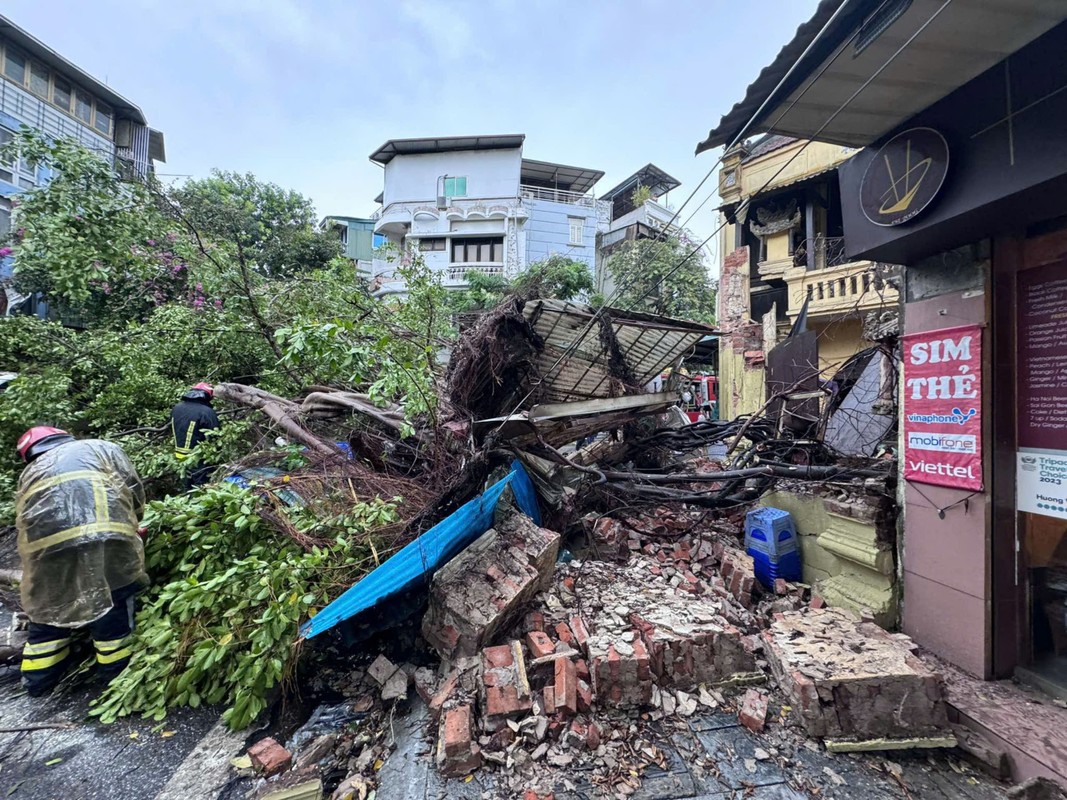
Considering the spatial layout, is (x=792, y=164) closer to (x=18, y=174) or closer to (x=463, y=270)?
(x=463, y=270)

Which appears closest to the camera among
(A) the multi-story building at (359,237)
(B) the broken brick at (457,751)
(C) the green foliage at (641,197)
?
(B) the broken brick at (457,751)

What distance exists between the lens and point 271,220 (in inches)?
650

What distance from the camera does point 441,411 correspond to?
4.03 metres

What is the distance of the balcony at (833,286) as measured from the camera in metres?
8.33

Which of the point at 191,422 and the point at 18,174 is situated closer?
the point at 191,422

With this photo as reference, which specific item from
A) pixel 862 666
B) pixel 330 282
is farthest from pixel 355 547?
pixel 330 282

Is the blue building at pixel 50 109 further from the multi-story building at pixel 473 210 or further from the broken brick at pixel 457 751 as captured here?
the broken brick at pixel 457 751

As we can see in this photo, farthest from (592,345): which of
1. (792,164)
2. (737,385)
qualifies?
(792,164)

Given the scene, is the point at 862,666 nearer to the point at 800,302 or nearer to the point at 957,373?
the point at 957,373

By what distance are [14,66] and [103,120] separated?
10.8 ft

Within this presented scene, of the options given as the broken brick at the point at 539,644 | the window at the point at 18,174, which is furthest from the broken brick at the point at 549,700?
the window at the point at 18,174

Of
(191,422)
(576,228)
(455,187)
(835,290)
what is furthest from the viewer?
(576,228)

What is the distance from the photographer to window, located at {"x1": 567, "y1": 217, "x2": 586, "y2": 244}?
73.5 feet

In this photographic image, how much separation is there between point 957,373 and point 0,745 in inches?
243
